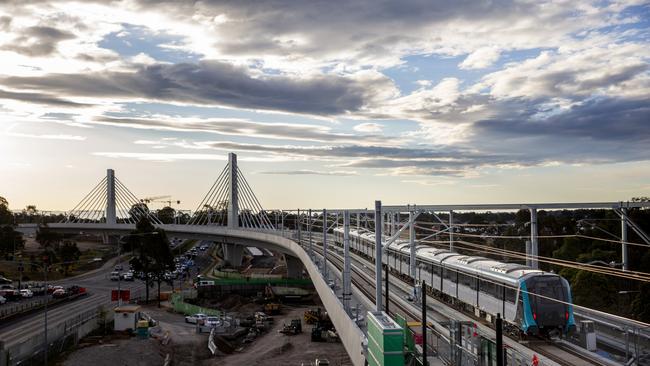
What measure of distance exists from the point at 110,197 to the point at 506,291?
162 metres

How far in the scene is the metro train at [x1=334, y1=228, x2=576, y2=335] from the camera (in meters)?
28.5

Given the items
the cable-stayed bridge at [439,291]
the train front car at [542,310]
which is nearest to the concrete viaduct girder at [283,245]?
the cable-stayed bridge at [439,291]

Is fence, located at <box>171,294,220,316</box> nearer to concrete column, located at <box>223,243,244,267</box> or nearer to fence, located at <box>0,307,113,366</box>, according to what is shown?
fence, located at <box>0,307,113,366</box>

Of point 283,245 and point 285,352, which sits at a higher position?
point 283,245

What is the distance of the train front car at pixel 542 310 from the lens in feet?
93.0

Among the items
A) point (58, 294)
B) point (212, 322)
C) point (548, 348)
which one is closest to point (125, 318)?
point (212, 322)

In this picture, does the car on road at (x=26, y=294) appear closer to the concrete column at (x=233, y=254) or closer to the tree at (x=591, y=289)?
the concrete column at (x=233, y=254)

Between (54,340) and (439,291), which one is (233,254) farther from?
(439,291)

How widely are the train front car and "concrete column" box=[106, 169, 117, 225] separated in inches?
6322

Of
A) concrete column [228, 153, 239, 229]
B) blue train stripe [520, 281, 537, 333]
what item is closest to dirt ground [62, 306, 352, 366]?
blue train stripe [520, 281, 537, 333]

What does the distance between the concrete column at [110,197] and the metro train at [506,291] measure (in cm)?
14720

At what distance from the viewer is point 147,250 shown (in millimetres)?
78562

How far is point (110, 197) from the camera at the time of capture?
174750 mm

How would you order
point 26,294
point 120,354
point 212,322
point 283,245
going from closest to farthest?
point 120,354, point 212,322, point 26,294, point 283,245
